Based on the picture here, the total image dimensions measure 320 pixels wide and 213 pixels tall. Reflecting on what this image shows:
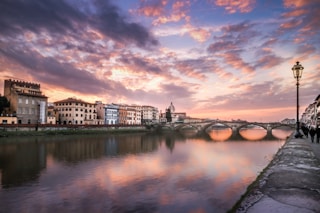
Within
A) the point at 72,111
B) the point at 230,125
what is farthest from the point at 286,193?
the point at 230,125

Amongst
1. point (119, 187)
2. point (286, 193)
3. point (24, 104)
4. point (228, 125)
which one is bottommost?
point (119, 187)

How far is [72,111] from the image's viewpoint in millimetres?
84312

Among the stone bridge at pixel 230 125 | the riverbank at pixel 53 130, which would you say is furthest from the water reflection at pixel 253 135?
the riverbank at pixel 53 130

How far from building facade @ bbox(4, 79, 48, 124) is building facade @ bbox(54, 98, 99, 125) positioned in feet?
45.3

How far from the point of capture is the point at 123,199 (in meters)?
12.5

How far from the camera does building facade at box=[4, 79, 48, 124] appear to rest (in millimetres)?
63500

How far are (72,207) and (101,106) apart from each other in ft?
310

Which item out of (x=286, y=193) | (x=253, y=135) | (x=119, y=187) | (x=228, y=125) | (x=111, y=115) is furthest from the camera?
(x=111, y=115)

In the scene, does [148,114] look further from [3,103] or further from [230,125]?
[3,103]

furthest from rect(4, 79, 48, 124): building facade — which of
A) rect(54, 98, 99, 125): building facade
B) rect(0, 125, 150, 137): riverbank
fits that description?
rect(54, 98, 99, 125): building facade

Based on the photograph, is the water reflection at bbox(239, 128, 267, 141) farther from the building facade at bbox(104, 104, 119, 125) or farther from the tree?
the tree

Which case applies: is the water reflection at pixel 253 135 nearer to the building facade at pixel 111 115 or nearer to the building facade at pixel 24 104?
the building facade at pixel 111 115

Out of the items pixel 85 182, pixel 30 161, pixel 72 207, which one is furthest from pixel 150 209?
pixel 30 161

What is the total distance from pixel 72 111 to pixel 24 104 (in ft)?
66.9
